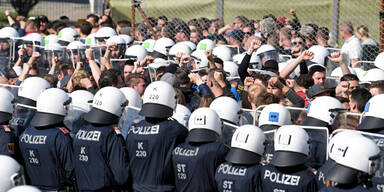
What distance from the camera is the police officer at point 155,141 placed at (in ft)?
21.8

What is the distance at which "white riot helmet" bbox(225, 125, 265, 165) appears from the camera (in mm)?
6055

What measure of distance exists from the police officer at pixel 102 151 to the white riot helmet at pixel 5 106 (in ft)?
3.27

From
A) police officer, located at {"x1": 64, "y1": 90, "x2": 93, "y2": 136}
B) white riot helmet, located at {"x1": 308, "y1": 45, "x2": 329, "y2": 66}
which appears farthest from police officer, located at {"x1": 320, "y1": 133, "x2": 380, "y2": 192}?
white riot helmet, located at {"x1": 308, "y1": 45, "x2": 329, "y2": 66}

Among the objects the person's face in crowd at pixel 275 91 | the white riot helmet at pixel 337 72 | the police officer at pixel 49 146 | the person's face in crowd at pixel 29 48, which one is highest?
the person's face in crowd at pixel 29 48

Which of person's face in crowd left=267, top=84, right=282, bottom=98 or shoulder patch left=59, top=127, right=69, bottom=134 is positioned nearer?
shoulder patch left=59, top=127, right=69, bottom=134

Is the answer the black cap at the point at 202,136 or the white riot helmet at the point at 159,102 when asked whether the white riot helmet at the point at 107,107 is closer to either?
the white riot helmet at the point at 159,102

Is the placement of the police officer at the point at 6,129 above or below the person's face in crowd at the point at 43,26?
below

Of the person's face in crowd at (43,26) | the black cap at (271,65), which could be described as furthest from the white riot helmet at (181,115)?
the person's face in crowd at (43,26)

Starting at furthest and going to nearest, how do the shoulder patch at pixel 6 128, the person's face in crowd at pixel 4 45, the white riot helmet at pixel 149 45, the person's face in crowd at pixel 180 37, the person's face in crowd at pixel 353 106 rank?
the person's face in crowd at pixel 180 37 → the person's face in crowd at pixel 4 45 → the white riot helmet at pixel 149 45 → the person's face in crowd at pixel 353 106 → the shoulder patch at pixel 6 128

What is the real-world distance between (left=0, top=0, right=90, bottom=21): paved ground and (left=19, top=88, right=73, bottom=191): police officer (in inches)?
739

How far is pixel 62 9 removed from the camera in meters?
26.0

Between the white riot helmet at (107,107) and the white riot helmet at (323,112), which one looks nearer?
the white riot helmet at (323,112)

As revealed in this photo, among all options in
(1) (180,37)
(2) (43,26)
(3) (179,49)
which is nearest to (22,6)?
(2) (43,26)

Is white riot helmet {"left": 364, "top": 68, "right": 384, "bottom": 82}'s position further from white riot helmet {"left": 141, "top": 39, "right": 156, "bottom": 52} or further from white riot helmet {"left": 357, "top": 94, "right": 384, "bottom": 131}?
white riot helmet {"left": 141, "top": 39, "right": 156, "bottom": 52}
